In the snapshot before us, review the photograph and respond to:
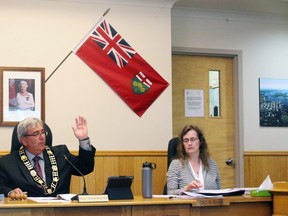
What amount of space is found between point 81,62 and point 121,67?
0.39m

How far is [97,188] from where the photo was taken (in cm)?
518

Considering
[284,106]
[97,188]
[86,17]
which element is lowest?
[97,188]

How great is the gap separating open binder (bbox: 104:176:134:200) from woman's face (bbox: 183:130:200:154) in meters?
0.94

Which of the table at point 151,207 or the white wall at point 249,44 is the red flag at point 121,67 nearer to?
the white wall at point 249,44

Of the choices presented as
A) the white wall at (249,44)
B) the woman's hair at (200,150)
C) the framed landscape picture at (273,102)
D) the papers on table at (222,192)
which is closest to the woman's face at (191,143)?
the woman's hair at (200,150)

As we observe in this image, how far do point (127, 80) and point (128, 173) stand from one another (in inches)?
34.5

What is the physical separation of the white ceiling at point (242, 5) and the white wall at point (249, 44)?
4.7 inches

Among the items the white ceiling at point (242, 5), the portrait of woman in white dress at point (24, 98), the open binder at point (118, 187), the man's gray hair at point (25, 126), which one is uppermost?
the white ceiling at point (242, 5)

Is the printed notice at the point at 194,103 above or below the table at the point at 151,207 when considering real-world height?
above

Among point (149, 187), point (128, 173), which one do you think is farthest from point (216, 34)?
point (149, 187)

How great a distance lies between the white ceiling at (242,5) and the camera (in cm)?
581

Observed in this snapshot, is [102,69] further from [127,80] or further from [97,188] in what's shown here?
[97,188]

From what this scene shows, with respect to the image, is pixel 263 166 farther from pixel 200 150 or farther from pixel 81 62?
pixel 81 62

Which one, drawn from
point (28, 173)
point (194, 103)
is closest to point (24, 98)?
point (28, 173)
